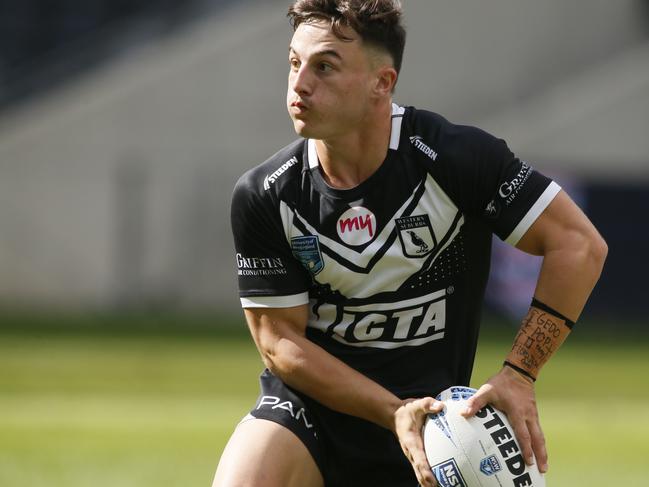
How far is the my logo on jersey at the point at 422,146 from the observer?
5492 millimetres

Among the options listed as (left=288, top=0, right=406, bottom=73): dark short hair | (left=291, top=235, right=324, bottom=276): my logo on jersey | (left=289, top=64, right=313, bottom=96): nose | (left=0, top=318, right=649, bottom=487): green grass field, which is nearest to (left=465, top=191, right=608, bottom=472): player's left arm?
(left=291, top=235, right=324, bottom=276): my logo on jersey

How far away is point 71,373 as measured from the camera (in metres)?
16.7

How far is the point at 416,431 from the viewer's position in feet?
17.0

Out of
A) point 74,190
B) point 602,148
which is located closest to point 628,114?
point 602,148

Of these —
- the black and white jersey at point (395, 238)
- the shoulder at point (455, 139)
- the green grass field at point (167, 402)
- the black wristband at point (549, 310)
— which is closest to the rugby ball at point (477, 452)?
the black wristband at point (549, 310)

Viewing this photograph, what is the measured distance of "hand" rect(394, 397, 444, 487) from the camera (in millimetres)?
5078

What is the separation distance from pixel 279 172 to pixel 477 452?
4.96 ft

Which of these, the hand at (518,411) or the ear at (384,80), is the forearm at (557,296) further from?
the ear at (384,80)

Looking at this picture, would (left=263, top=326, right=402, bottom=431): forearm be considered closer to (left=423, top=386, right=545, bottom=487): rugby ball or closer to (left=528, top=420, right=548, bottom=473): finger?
(left=423, top=386, right=545, bottom=487): rugby ball

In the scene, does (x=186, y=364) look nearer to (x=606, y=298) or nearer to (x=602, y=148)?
(x=606, y=298)

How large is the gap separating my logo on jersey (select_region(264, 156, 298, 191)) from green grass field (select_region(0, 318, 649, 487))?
13.9 feet

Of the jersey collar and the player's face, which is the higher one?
the player's face

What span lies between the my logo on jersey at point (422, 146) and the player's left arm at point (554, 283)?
20.1 inches

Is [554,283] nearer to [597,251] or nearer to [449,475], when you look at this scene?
[597,251]
